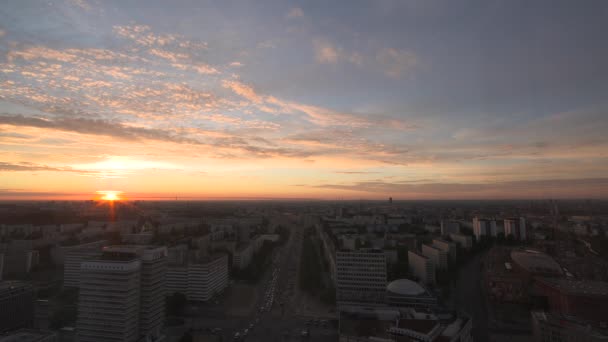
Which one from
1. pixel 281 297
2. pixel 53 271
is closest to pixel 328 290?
pixel 281 297

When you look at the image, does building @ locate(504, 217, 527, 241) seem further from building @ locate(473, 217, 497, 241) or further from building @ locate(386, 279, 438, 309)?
building @ locate(386, 279, 438, 309)

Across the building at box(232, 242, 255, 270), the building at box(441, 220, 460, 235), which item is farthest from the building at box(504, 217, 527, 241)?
the building at box(232, 242, 255, 270)

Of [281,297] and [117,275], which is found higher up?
[117,275]

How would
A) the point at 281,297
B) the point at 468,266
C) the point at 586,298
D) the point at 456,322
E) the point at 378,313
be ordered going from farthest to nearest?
the point at 468,266 < the point at 281,297 < the point at 586,298 < the point at 378,313 < the point at 456,322

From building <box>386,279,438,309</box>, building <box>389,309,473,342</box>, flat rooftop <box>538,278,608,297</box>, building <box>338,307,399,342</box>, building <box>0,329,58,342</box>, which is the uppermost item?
building <box>0,329,58,342</box>

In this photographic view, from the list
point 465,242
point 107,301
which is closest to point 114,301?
point 107,301

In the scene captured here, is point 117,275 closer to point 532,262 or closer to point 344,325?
point 344,325
